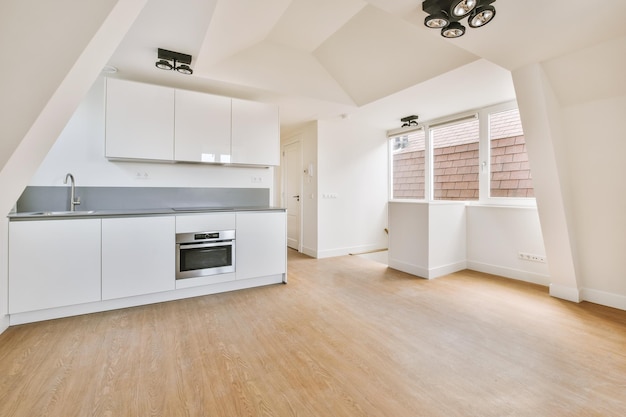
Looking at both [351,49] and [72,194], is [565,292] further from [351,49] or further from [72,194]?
[72,194]

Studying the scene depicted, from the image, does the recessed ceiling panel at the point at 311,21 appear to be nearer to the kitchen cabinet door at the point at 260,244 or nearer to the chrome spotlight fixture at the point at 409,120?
the chrome spotlight fixture at the point at 409,120

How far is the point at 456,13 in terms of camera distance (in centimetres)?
182

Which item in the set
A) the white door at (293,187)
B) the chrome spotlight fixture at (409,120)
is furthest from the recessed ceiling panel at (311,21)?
the white door at (293,187)

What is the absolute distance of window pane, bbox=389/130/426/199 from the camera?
17.2 feet

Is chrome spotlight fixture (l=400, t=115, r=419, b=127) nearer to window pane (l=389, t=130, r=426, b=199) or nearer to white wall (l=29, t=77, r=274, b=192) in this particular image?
window pane (l=389, t=130, r=426, b=199)

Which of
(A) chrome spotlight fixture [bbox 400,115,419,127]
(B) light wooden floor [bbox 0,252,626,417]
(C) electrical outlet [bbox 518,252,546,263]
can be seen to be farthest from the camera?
(A) chrome spotlight fixture [bbox 400,115,419,127]

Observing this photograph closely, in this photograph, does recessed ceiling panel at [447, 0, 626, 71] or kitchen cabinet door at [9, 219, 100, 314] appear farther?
kitchen cabinet door at [9, 219, 100, 314]

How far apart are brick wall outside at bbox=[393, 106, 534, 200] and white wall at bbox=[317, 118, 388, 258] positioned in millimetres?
464

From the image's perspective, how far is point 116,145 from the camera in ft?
9.64

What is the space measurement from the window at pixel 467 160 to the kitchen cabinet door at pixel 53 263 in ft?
16.1

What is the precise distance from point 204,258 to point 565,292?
4.05 m

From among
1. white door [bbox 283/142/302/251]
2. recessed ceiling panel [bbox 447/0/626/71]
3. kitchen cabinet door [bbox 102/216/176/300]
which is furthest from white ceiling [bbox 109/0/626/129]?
kitchen cabinet door [bbox 102/216/176/300]

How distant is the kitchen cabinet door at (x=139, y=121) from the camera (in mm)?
2916

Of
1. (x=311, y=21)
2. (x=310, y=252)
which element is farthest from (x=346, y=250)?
(x=311, y=21)
